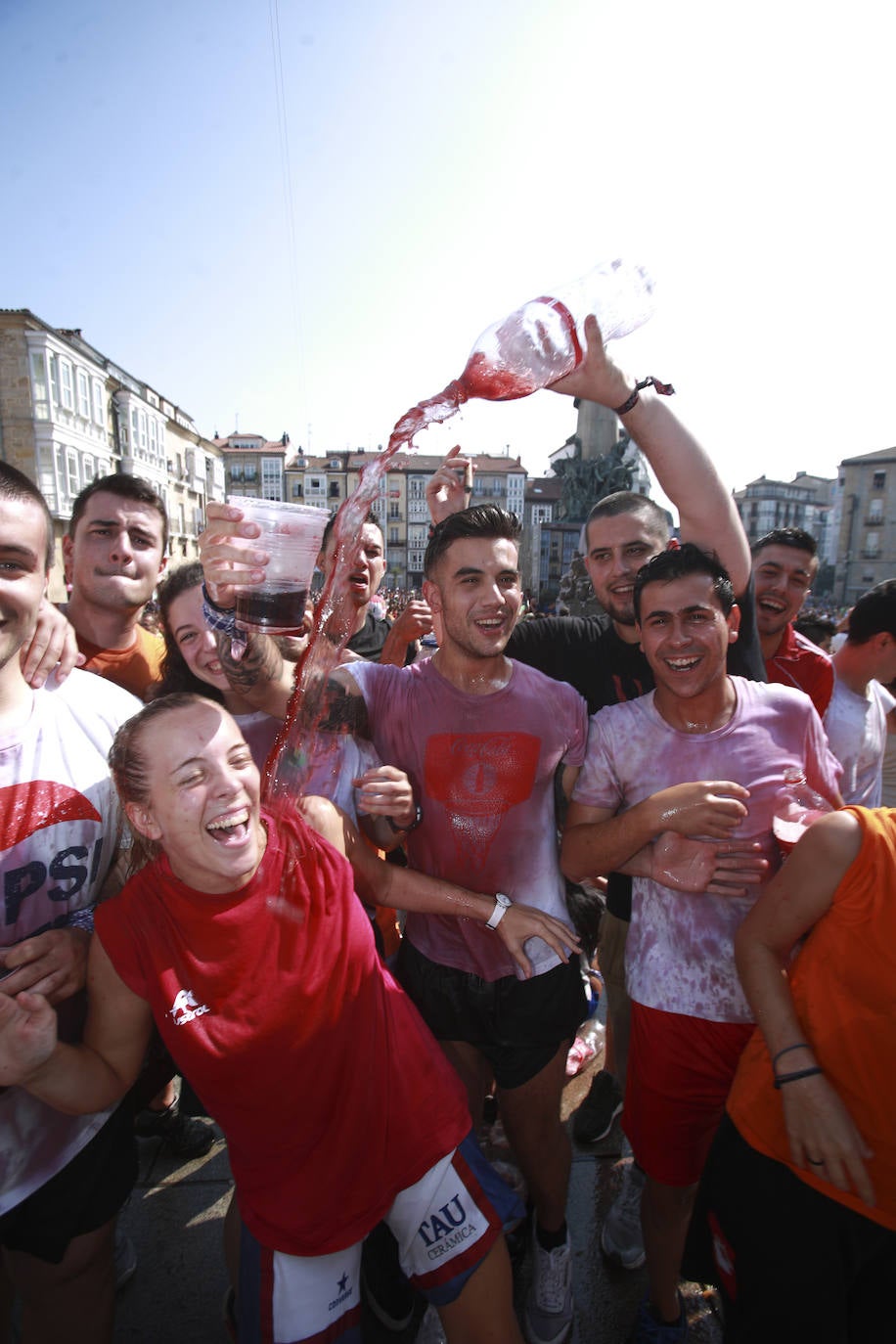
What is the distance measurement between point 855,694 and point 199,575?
3.10 meters

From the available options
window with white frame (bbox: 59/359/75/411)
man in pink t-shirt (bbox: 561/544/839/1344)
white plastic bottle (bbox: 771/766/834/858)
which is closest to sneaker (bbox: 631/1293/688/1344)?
man in pink t-shirt (bbox: 561/544/839/1344)

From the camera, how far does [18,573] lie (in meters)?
1.74

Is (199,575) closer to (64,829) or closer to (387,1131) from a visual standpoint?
(64,829)

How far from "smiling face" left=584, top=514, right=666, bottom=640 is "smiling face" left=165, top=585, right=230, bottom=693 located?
1.56 meters

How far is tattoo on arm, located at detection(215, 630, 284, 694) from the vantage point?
2.42 meters

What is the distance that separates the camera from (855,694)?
10.9 feet

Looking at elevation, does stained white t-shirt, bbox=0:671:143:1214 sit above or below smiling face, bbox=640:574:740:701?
below

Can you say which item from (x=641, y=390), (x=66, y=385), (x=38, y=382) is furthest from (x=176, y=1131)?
(x=66, y=385)

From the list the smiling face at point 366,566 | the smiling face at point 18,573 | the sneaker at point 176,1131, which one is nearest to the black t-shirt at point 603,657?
the smiling face at point 366,566

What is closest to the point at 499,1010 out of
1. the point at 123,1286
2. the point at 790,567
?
the point at 123,1286

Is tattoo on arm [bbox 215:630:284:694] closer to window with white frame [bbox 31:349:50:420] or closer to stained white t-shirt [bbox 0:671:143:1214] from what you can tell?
stained white t-shirt [bbox 0:671:143:1214]

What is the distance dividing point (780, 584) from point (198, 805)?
3135 millimetres

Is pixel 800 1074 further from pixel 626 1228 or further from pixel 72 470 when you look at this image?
pixel 72 470

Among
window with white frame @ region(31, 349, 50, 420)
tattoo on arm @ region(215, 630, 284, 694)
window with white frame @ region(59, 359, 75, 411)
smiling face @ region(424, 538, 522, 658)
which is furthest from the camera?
window with white frame @ region(59, 359, 75, 411)
